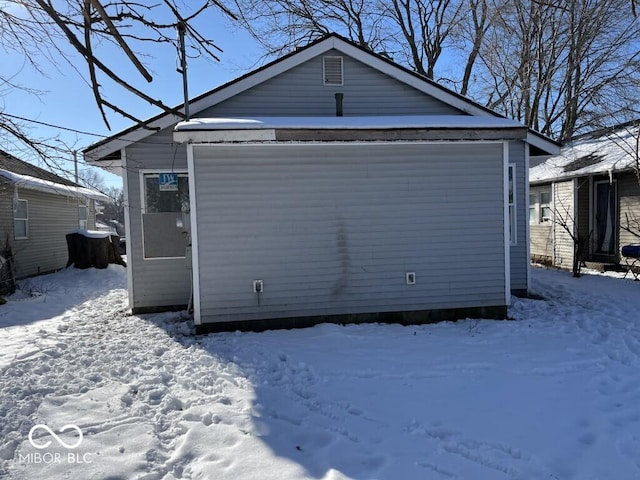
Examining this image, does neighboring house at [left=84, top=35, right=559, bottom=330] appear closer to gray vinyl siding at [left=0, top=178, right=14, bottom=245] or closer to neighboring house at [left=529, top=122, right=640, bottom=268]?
neighboring house at [left=529, top=122, right=640, bottom=268]

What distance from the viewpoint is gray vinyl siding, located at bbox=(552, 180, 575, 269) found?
12586 mm

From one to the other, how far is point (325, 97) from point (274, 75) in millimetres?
1004

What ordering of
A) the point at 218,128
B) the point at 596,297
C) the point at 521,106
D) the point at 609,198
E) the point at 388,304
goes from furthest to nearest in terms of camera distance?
the point at 521,106 → the point at 609,198 → the point at 596,297 → the point at 388,304 → the point at 218,128

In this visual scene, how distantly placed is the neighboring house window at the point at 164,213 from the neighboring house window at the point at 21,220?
748 centimetres

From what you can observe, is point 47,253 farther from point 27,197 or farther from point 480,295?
point 480,295

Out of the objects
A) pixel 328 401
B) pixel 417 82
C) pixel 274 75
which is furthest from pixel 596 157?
pixel 328 401

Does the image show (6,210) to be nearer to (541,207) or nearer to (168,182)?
(168,182)

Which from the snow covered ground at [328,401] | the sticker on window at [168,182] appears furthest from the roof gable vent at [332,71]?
the snow covered ground at [328,401]

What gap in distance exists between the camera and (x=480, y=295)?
22.5 ft

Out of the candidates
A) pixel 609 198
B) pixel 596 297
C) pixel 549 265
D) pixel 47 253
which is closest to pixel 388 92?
pixel 596 297

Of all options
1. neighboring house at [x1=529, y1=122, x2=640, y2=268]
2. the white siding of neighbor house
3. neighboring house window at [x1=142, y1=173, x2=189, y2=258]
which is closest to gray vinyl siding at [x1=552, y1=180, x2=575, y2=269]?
neighboring house at [x1=529, y1=122, x2=640, y2=268]

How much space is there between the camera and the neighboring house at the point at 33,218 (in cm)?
1189

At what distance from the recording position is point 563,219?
1276cm

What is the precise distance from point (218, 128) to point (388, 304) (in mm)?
3646
